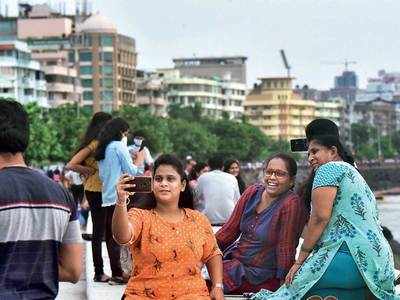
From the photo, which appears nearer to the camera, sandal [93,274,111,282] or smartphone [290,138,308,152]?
smartphone [290,138,308,152]

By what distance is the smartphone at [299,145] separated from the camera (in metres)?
7.08

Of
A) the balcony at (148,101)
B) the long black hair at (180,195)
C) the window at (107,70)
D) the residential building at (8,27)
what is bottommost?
the long black hair at (180,195)

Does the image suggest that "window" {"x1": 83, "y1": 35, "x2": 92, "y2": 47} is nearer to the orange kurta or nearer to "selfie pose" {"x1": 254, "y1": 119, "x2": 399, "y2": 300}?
"selfie pose" {"x1": 254, "y1": 119, "x2": 399, "y2": 300}

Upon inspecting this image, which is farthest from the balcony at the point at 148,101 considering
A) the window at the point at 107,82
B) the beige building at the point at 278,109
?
the beige building at the point at 278,109

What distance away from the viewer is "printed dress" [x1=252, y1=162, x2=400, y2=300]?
6.12 metres

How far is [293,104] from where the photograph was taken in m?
178

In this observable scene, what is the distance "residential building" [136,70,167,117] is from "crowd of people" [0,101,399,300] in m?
126

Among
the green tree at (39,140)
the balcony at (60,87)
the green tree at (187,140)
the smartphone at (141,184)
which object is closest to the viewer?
the smartphone at (141,184)

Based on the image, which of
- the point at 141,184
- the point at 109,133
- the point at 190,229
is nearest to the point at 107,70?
the point at 109,133

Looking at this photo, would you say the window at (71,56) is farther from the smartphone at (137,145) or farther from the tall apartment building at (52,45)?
the smartphone at (137,145)

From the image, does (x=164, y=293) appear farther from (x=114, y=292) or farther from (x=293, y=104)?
(x=293, y=104)

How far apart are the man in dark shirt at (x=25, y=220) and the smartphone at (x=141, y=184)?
994 millimetres

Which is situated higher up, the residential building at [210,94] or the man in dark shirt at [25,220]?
the residential building at [210,94]

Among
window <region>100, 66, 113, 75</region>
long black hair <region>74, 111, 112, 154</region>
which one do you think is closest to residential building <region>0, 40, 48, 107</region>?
window <region>100, 66, 113, 75</region>
